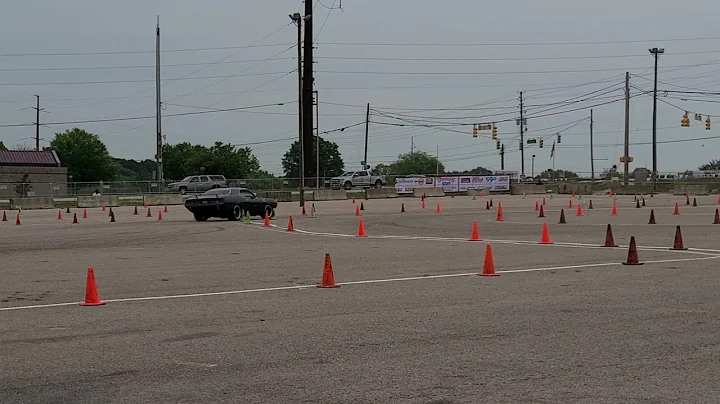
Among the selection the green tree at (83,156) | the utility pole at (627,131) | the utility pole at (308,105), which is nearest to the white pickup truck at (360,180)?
the utility pole at (308,105)

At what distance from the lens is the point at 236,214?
33.6 metres

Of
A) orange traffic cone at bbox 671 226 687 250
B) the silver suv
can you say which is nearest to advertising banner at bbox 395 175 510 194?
the silver suv

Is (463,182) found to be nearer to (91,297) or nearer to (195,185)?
(195,185)

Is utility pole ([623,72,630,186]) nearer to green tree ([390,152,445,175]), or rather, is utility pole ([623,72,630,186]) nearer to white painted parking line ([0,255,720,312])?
white painted parking line ([0,255,720,312])

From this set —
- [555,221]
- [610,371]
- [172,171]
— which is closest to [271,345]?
[610,371]

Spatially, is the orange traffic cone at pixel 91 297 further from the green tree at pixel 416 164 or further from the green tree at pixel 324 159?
the green tree at pixel 416 164

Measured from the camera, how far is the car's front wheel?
33438mm

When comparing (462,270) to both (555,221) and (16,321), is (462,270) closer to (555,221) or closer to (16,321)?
(16,321)

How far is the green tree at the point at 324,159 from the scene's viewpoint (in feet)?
495

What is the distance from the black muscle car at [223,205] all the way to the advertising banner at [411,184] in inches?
1377

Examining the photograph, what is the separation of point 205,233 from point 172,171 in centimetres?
10273

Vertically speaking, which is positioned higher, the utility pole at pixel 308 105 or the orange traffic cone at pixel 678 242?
the utility pole at pixel 308 105

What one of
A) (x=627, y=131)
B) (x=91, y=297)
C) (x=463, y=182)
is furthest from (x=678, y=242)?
(x=627, y=131)

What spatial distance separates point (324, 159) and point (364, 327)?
14681 centimetres
